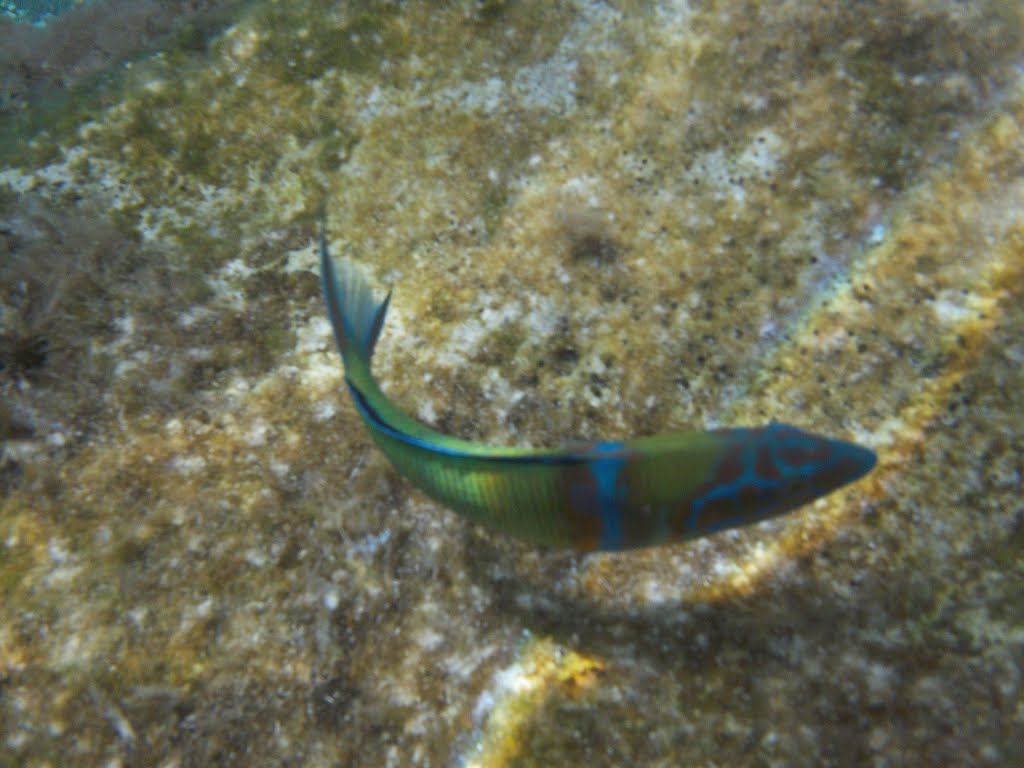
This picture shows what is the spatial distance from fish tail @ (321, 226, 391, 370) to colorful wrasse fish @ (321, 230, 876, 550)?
54 cm

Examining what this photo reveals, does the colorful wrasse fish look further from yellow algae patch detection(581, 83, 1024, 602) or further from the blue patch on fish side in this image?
yellow algae patch detection(581, 83, 1024, 602)

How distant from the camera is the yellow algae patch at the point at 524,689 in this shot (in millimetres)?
2453

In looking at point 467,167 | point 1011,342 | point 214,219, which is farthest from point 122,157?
point 1011,342

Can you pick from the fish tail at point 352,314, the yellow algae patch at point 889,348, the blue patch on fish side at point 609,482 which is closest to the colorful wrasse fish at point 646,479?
the blue patch on fish side at point 609,482

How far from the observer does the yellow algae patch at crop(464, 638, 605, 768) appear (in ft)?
8.05

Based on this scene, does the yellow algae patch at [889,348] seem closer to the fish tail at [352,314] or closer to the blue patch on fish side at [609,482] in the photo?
the blue patch on fish side at [609,482]

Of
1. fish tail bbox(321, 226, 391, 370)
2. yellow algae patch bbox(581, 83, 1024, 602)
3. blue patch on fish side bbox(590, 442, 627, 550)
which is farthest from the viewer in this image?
yellow algae patch bbox(581, 83, 1024, 602)

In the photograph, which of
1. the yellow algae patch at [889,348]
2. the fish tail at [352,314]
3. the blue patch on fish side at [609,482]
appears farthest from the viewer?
the yellow algae patch at [889,348]

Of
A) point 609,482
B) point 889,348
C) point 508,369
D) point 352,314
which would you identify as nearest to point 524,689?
point 609,482

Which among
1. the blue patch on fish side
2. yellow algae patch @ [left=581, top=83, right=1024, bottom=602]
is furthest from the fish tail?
yellow algae patch @ [left=581, top=83, right=1024, bottom=602]

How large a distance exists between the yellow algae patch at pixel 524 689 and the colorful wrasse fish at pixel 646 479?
82 cm

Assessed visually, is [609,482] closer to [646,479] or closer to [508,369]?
[646,479]

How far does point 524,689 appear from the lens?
8.32 feet

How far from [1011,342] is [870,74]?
155 cm
